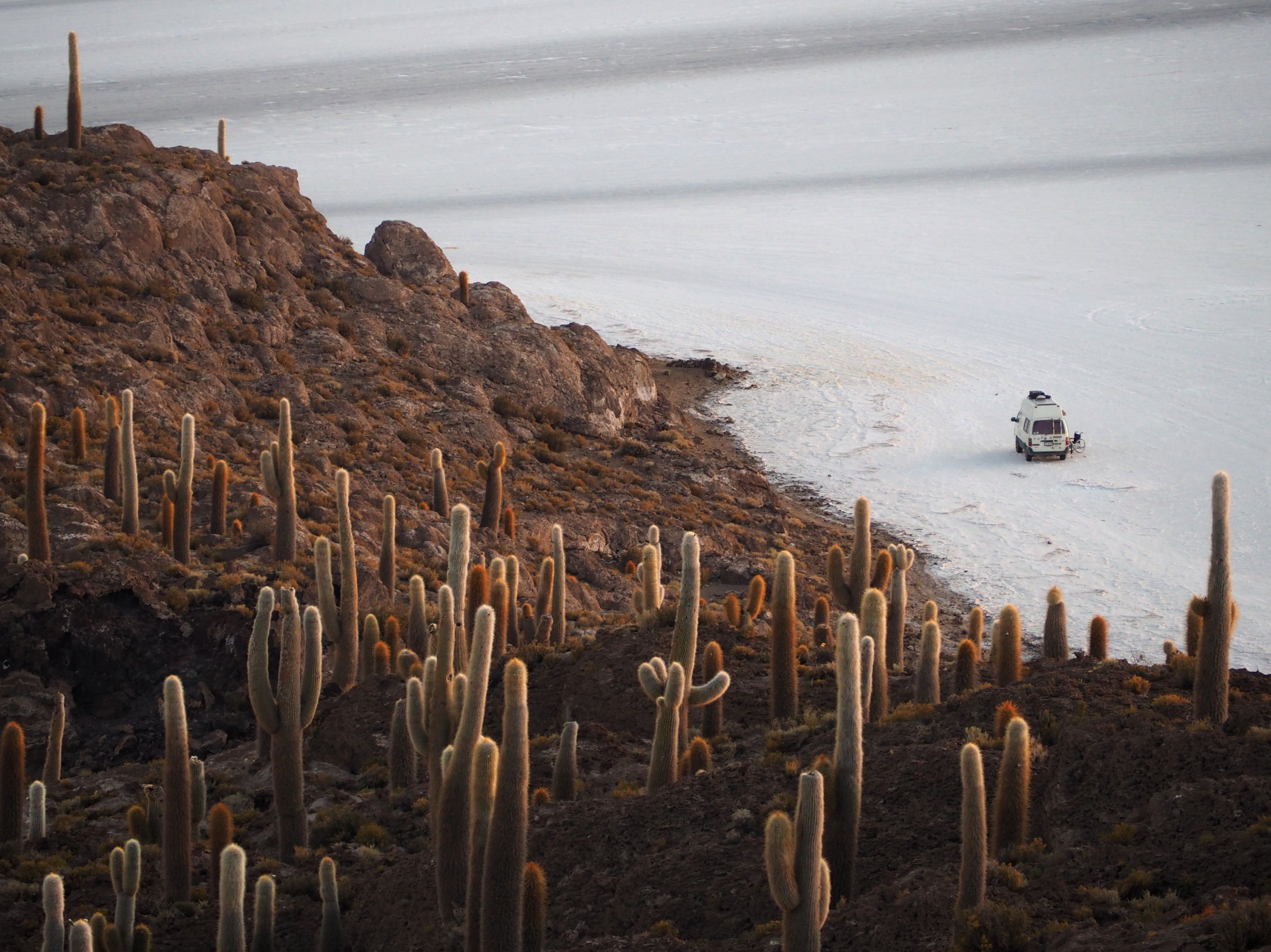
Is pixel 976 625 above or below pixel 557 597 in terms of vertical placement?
above

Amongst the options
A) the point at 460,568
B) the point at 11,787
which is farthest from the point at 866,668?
the point at 11,787

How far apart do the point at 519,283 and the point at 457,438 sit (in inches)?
1072

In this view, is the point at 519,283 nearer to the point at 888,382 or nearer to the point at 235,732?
the point at 888,382

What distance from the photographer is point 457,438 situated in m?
30.4

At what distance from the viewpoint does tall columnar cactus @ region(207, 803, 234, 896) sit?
37.2ft

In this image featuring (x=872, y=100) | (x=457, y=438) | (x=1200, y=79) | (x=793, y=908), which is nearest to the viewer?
(x=793, y=908)

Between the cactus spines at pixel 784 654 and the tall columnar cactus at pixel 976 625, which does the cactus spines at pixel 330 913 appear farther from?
the tall columnar cactus at pixel 976 625

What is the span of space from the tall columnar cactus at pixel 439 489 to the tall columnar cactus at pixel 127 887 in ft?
40.1

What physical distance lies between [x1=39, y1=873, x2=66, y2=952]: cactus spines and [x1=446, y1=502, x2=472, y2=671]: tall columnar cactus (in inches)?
170

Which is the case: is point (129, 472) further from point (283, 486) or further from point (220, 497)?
point (283, 486)

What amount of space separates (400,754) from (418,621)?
281 centimetres

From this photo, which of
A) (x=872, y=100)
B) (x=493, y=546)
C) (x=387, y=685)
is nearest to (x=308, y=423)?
(x=493, y=546)

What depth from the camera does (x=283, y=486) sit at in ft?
64.0

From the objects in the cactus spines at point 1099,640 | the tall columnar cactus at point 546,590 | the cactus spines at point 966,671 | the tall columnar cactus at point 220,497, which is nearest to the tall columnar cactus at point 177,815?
the tall columnar cactus at point 546,590
